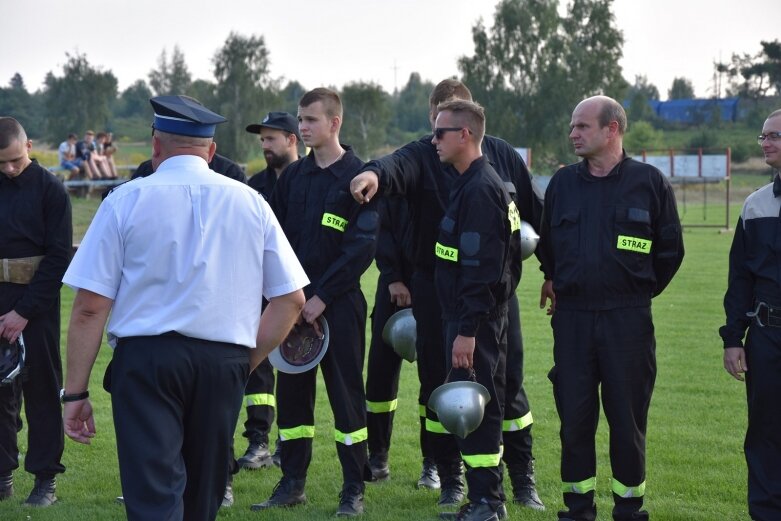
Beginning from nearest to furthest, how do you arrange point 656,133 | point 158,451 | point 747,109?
1. point 158,451
2. point 656,133
3. point 747,109

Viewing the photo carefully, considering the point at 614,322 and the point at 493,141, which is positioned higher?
the point at 493,141

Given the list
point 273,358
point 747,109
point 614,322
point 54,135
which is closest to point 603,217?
point 614,322

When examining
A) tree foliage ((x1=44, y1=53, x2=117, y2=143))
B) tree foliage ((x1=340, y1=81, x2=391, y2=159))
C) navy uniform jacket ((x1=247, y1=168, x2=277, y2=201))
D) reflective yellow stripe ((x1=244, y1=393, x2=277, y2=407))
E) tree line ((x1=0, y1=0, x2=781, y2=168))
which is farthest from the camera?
tree foliage ((x1=340, y1=81, x2=391, y2=159))

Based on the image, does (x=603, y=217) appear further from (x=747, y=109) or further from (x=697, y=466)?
(x=747, y=109)

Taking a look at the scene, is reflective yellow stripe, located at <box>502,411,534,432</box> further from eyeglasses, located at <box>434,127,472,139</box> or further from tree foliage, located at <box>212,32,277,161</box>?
tree foliage, located at <box>212,32,277,161</box>

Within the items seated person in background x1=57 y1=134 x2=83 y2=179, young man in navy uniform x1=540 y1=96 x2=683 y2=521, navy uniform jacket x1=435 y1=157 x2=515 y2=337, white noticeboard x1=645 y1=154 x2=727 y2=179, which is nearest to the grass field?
young man in navy uniform x1=540 y1=96 x2=683 y2=521

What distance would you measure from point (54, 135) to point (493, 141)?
64181mm

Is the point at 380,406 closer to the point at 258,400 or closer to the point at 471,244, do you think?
the point at 258,400

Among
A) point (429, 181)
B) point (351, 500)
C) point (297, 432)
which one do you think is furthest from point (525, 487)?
point (429, 181)

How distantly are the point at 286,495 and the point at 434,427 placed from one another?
108cm

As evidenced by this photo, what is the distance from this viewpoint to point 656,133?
81875 mm

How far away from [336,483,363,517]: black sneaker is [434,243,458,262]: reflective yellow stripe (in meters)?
1.63

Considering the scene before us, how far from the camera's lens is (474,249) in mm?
5535

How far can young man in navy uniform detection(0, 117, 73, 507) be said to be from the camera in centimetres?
650
